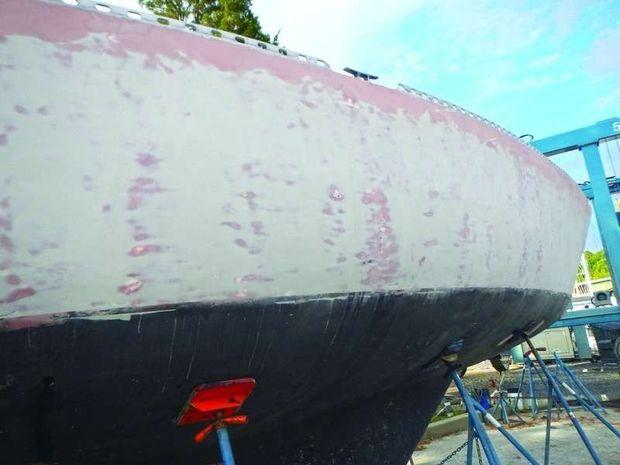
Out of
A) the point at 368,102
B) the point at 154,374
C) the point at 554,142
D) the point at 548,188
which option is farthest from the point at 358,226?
the point at 554,142

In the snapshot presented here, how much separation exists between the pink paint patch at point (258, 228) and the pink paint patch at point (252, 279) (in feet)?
0.33

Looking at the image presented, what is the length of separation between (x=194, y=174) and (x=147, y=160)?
11 centimetres

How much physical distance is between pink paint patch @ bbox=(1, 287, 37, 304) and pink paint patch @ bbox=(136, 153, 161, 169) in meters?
0.33

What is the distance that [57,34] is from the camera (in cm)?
102

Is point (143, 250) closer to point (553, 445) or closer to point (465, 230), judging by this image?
point (465, 230)

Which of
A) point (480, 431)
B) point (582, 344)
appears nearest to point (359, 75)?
point (480, 431)

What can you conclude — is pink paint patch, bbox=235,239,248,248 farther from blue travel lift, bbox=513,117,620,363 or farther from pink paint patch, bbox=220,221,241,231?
blue travel lift, bbox=513,117,620,363

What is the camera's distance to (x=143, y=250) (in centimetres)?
106

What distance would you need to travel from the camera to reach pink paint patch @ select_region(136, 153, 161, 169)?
1058mm

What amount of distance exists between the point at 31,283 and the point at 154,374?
0.37 m

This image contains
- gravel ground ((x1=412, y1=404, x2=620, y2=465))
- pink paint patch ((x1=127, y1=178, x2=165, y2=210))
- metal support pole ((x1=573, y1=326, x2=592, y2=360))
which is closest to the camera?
pink paint patch ((x1=127, y1=178, x2=165, y2=210))

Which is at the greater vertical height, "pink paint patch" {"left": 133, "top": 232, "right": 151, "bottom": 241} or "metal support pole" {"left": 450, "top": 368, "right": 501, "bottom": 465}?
"pink paint patch" {"left": 133, "top": 232, "right": 151, "bottom": 241}

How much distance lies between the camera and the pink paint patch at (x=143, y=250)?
1046 mm

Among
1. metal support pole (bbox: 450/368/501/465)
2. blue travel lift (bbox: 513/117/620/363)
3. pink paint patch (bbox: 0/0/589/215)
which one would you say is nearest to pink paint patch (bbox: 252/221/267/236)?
pink paint patch (bbox: 0/0/589/215)
